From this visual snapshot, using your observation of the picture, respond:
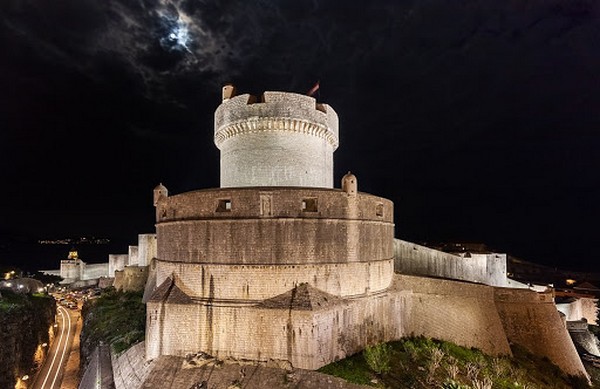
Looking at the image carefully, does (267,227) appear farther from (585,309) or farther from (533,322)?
(585,309)

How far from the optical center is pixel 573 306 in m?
30.5

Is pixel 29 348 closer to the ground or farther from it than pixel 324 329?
closer to the ground

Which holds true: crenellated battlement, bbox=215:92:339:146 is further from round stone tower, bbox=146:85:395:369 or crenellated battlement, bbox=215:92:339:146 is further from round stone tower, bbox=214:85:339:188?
round stone tower, bbox=146:85:395:369

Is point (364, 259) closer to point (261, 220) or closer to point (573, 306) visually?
point (261, 220)

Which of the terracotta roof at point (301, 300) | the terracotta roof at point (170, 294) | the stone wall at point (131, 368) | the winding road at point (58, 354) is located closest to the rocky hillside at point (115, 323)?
the stone wall at point (131, 368)

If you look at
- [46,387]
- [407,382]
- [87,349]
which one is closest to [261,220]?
[407,382]

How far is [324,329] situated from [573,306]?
103 ft

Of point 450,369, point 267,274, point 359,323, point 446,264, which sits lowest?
point 450,369

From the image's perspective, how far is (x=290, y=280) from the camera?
465 inches

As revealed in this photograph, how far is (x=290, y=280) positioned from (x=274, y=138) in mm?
7077

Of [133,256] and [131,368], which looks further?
[133,256]

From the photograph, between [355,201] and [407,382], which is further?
[355,201]

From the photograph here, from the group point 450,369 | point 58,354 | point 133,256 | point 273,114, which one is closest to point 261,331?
point 450,369

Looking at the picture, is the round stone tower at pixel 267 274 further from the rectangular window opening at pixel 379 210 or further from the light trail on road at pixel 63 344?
the light trail on road at pixel 63 344
